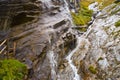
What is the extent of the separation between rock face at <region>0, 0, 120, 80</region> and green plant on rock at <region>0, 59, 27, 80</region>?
100cm

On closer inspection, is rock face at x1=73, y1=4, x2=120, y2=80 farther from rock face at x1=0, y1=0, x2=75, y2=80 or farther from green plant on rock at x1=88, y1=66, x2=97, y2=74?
rock face at x1=0, y1=0, x2=75, y2=80

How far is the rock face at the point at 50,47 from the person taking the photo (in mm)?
21188

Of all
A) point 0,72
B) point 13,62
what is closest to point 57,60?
point 13,62

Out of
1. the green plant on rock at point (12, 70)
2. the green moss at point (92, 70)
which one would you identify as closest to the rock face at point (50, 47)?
the green moss at point (92, 70)

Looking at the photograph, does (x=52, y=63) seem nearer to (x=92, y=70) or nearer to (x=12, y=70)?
(x=92, y=70)

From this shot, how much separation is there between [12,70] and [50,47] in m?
5.94

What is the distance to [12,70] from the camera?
1816 centimetres

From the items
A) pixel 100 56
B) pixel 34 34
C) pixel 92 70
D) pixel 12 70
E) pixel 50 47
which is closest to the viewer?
pixel 12 70

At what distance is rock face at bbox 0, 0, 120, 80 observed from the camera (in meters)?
21.2

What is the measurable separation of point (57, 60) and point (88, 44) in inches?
214

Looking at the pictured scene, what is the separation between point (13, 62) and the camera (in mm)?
18875

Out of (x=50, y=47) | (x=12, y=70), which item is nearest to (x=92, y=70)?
A: (x=50, y=47)

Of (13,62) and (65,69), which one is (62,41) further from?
(13,62)

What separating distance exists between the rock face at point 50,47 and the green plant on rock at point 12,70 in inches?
39.5
